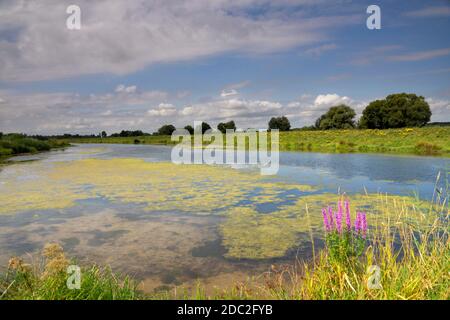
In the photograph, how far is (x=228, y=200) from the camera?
8367 mm

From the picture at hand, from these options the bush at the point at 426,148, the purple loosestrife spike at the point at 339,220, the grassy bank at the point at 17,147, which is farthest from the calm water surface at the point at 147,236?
the grassy bank at the point at 17,147

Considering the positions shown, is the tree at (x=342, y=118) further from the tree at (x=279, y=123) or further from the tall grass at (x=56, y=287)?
the tall grass at (x=56, y=287)

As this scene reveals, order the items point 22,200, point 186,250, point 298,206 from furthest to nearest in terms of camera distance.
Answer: point 22,200
point 298,206
point 186,250

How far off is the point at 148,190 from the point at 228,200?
2.78m

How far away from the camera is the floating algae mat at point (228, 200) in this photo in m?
5.52

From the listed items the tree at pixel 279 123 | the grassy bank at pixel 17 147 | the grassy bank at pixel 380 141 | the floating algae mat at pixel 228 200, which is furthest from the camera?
the tree at pixel 279 123

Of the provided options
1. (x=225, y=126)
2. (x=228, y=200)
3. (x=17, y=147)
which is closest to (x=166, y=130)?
(x=225, y=126)

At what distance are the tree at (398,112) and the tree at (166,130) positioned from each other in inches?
1445

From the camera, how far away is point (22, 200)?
871 cm

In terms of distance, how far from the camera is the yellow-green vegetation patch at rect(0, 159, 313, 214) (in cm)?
812

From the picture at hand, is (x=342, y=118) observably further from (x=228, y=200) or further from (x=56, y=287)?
(x=56, y=287)

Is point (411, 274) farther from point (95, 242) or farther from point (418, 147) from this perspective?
point (418, 147)
